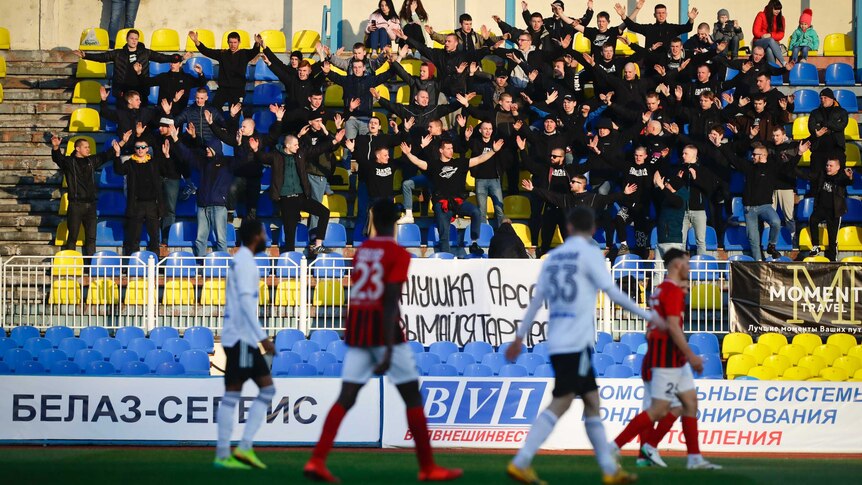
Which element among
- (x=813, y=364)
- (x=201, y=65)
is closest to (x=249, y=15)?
(x=201, y=65)

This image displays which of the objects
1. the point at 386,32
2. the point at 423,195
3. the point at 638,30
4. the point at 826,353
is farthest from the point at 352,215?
the point at 826,353

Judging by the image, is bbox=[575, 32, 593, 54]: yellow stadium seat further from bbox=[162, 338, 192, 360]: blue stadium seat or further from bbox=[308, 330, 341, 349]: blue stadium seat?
bbox=[162, 338, 192, 360]: blue stadium seat

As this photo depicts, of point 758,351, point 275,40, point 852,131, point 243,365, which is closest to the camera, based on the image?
point 243,365

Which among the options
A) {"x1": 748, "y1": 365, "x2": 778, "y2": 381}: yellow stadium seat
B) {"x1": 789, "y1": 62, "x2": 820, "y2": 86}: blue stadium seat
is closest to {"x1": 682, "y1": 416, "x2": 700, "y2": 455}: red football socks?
{"x1": 748, "y1": 365, "x2": 778, "y2": 381}: yellow stadium seat

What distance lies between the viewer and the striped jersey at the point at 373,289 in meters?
8.55

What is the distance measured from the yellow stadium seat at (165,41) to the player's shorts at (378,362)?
16121 millimetres

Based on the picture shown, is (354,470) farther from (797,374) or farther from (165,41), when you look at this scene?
(165,41)

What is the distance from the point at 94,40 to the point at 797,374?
15144 mm

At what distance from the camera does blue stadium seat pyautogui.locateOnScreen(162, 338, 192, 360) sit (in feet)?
50.9

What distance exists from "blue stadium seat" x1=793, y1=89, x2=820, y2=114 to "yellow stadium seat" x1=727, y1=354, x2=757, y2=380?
8.04 metres

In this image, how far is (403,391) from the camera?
8.62 metres

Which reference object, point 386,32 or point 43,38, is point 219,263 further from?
point 43,38

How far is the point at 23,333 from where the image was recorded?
15.9 m

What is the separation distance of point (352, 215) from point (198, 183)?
8.84 ft
